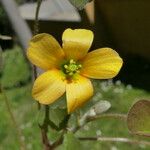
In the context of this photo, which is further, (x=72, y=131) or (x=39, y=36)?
(x=72, y=131)

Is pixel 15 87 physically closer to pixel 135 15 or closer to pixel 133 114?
pixel 135 15

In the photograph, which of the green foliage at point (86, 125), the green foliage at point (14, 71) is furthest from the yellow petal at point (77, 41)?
the green foliage at point (14, 71)

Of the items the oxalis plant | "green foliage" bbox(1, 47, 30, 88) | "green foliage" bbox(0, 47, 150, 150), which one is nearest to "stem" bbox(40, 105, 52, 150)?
the oxalis plant

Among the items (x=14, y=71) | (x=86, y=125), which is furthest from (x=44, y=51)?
(x=14, y=71)

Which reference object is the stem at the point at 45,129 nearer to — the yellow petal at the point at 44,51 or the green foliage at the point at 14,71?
the yellow petal at the point at 44,51

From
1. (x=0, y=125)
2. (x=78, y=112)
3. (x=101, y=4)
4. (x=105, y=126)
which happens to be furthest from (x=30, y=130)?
(x=78, y=112)

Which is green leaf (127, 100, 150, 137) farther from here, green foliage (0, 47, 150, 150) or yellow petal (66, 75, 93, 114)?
green foliage (0, 47, 150, 150)
